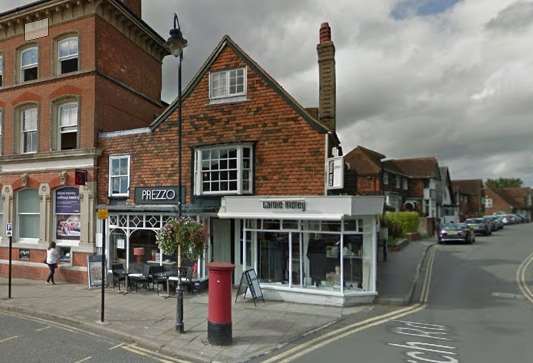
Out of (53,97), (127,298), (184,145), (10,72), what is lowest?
(127,298)

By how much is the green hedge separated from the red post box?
19147 millimetres

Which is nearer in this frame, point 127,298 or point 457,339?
point 457,339

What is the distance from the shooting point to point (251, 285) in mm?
11719

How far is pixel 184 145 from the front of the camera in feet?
48.1

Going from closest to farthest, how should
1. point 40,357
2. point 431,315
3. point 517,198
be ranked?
1. point 40,357
2. point 431,315
3. point 517,198

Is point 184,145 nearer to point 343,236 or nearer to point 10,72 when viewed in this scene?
point 343,236

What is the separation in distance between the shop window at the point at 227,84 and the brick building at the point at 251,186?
0.04 meters

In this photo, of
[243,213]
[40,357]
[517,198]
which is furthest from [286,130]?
[517,198]

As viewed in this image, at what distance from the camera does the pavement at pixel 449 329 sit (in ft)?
24.6

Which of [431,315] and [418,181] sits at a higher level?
[418,181]

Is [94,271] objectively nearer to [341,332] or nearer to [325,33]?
[341,332]

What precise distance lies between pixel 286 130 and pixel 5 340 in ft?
30.4

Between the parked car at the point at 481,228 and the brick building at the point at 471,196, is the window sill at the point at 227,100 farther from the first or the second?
the brick building at the point at 471,196

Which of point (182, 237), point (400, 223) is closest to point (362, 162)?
point (400, 223)
